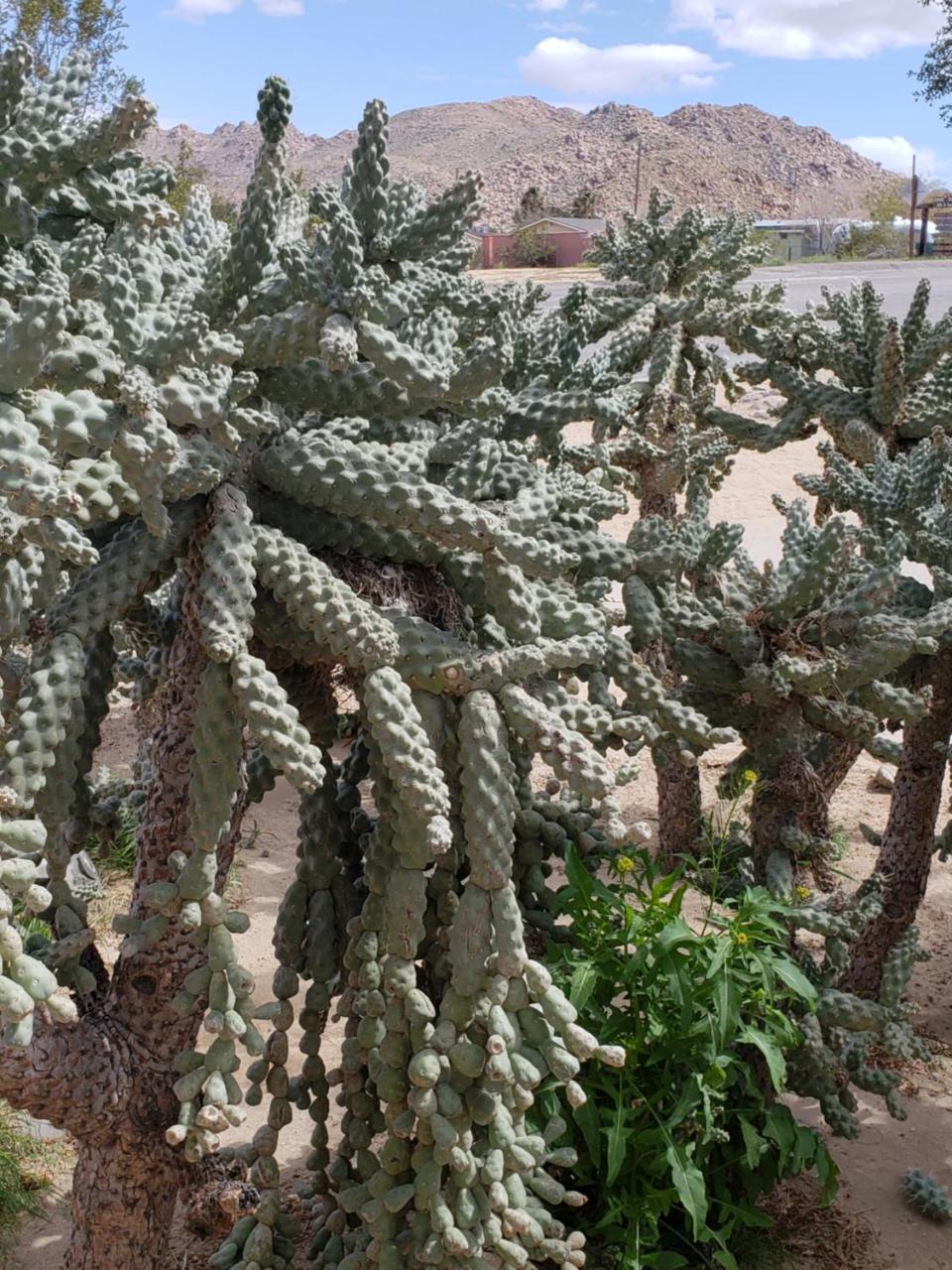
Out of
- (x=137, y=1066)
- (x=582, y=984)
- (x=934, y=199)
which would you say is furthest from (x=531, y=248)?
(x=137, y=1066)

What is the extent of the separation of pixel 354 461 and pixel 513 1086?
133cm

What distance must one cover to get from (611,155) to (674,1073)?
103586 mm

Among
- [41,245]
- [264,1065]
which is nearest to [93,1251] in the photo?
[264,1065]

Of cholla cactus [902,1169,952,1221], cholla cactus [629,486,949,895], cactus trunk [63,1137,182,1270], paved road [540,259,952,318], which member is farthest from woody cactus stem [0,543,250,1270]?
paved road [540,259,952,318]

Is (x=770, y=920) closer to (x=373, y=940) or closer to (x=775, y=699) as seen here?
(x=775, y=699)

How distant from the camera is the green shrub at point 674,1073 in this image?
3348mm

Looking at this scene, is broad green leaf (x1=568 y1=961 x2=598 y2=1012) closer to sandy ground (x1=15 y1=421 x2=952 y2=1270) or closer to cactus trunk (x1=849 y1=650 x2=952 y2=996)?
sandy ground (x1=15 y1=421 x2=952 y2=1270)

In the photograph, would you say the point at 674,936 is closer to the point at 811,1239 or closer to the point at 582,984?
the point at 582,984

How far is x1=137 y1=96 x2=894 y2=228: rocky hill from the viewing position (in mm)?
91125

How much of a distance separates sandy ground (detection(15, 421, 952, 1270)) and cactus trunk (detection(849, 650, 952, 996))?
40 cm

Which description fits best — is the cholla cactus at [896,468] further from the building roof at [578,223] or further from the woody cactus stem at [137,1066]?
the building roof at [578,223]

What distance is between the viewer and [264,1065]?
2.92 metres

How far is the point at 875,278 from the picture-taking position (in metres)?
32.0

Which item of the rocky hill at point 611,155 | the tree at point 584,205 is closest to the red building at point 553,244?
the tree at point 584,205
